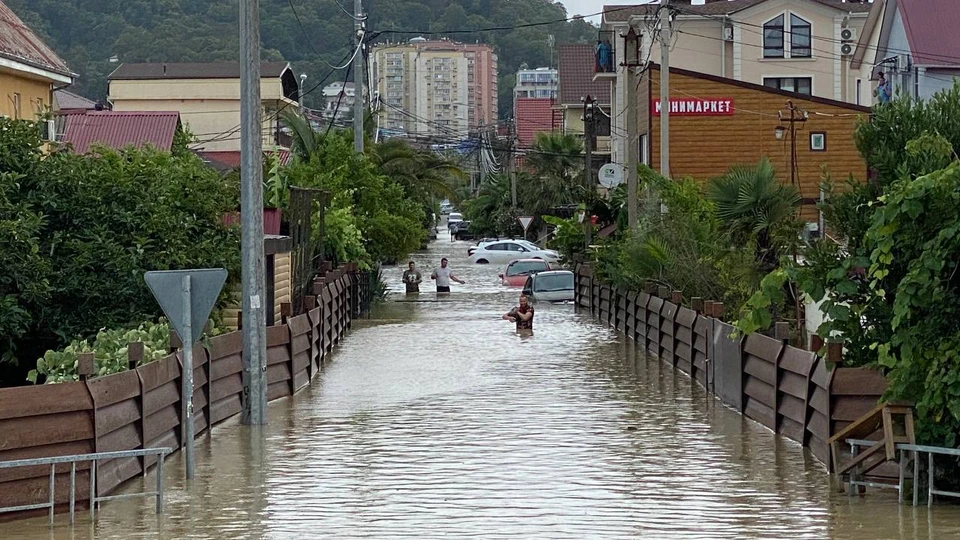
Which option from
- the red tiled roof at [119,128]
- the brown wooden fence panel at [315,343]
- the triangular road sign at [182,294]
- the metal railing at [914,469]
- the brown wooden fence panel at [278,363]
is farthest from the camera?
the red tiled roof at [119,128]

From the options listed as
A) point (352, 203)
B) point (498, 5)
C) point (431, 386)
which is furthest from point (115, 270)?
point (498, 5)

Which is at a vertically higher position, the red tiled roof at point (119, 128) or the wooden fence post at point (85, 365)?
the red tiled roof at point (119, 128)

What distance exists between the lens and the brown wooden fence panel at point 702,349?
75.0 feet

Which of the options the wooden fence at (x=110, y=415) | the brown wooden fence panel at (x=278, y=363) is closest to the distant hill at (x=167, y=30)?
the brown wooden fence panel at (x=278, y=363)

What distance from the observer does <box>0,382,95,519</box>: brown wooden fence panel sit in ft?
42.2

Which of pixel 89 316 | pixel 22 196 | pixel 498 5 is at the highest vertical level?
pixel 498 5

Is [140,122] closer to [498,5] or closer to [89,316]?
[89,316]

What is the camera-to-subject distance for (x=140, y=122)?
1784 inches

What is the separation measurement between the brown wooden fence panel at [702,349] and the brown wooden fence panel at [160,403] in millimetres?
8803

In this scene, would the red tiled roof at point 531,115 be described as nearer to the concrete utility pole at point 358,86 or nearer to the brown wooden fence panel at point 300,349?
the concrete utility pole at point 358,86

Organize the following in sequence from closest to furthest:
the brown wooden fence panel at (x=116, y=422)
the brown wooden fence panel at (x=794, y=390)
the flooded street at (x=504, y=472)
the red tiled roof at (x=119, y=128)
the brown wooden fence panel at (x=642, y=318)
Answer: the flooded street at (x=504, y=472), the brown wooden fence panel at (x=116, y=422), the brown wooden fence panel at (x=794, y=390), the brown wooden fence panel at (x=642, y=318), the red tiled roof at (x=119, y=128)

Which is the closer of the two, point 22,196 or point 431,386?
point 22,196

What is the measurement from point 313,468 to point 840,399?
17.6 ft

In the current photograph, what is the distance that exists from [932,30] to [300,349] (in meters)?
23.3
